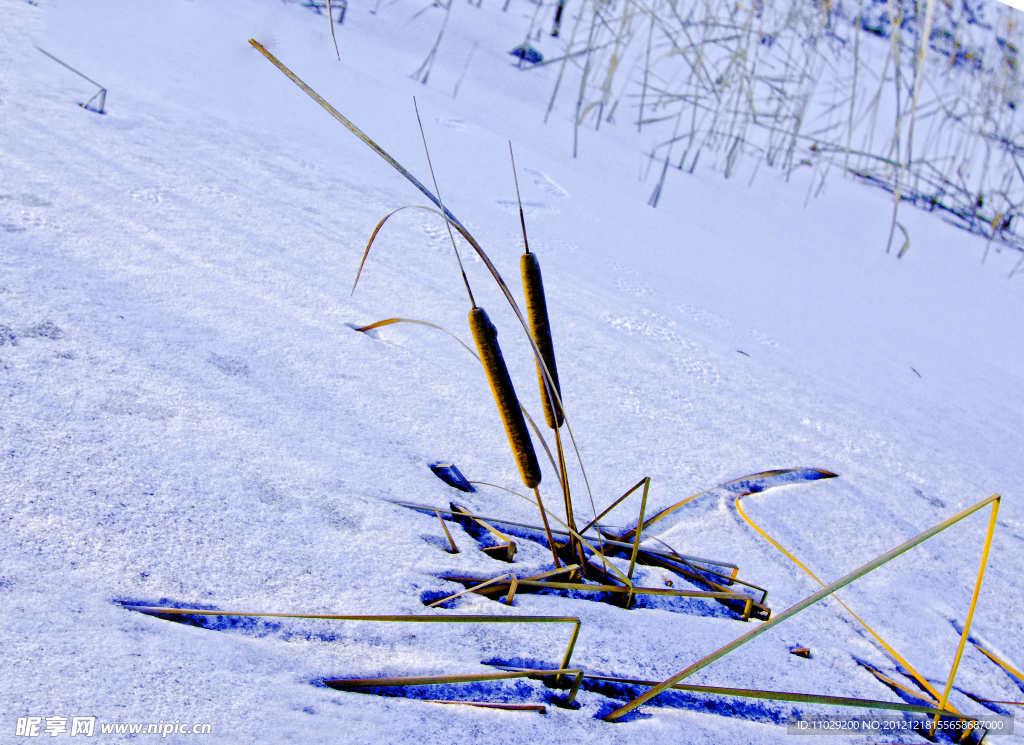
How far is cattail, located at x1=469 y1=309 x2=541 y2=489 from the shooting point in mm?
468

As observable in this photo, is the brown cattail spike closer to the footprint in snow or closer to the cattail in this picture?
the cattail

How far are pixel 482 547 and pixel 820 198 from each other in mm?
2608

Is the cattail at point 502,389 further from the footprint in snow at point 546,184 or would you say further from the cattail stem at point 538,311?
the footprint in snow at point 546,184

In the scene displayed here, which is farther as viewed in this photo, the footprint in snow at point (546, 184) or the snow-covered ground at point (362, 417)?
the footprint in snow at point (546, 184)

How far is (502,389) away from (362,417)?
268 mm

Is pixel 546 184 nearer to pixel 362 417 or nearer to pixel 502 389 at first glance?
pixel 362 417

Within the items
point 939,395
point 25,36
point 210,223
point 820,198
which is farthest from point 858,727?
point 820,198

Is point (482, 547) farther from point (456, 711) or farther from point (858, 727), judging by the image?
point (858, 727)

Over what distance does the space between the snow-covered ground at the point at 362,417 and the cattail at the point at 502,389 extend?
0.11m

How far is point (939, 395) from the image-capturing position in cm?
136

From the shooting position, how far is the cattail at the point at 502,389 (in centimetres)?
47

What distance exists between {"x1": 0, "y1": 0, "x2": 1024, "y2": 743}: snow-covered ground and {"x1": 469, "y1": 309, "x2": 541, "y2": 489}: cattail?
0.11 m

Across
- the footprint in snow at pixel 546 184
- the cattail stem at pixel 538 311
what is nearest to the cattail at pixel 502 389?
the cattail stem at pixel 538 311

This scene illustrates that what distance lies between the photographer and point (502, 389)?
0.49 m
